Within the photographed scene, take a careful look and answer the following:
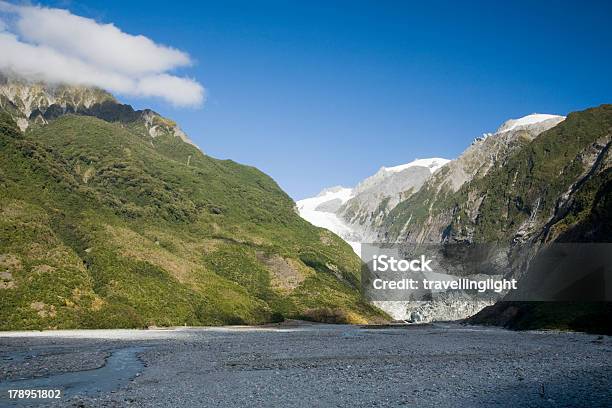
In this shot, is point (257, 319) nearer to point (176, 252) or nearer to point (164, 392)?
point (176, 252)

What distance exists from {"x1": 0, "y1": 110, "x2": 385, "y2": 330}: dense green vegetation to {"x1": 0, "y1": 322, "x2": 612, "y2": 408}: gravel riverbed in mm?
29887

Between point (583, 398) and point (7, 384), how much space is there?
2725 centimetres

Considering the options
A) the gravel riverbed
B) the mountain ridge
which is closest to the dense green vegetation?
the mountain ridge

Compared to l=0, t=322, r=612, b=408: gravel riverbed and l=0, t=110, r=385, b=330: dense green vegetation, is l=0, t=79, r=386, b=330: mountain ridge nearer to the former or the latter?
l=0, t=110, r=385, b=330: dense green vegetation

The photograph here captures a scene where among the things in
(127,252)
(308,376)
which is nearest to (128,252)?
(127,252)

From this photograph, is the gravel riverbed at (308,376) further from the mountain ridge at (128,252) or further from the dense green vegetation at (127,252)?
the dense green vegetation at (127,252)

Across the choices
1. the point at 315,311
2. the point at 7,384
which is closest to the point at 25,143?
the point at 315,311

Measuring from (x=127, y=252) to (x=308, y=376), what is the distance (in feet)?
270

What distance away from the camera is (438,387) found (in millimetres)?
24547

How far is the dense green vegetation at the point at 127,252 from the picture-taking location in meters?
74.2

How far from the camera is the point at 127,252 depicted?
10294 centimetres

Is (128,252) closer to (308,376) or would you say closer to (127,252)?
(127,252)

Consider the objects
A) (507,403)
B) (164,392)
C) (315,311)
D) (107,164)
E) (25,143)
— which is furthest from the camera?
(107,164)

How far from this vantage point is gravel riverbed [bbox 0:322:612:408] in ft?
71.2
